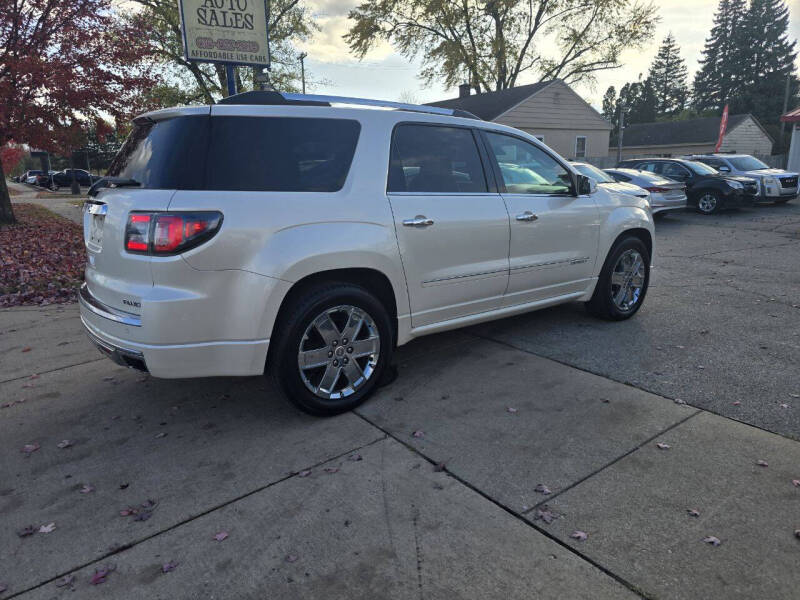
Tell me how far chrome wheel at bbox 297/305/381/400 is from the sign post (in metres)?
6.48

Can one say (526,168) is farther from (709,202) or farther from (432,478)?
(709,202)

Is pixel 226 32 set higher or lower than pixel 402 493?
higher

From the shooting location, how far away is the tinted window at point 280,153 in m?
3.05

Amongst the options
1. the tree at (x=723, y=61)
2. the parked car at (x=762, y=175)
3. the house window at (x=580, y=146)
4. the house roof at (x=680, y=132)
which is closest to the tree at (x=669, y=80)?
the tree at (x=723, y=61)

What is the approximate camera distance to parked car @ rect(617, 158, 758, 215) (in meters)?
15.1

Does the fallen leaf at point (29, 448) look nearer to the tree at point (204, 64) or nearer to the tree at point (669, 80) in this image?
the tree at point (204, 64)

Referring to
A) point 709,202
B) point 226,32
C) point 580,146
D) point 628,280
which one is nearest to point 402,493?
point 628,280

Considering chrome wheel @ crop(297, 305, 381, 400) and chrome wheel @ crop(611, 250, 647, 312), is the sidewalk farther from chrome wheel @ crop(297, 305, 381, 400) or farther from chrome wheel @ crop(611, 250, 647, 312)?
chrome wheel @ crop(611, 250, 647, 312)

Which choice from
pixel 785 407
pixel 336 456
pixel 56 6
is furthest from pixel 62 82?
pixel 785 407

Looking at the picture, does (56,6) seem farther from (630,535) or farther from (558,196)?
(630,535)

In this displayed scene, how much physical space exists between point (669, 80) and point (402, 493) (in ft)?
329

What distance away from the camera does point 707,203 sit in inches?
611

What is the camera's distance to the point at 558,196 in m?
4.70

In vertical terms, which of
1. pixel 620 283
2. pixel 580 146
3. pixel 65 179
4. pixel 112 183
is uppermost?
pixel 580 146
